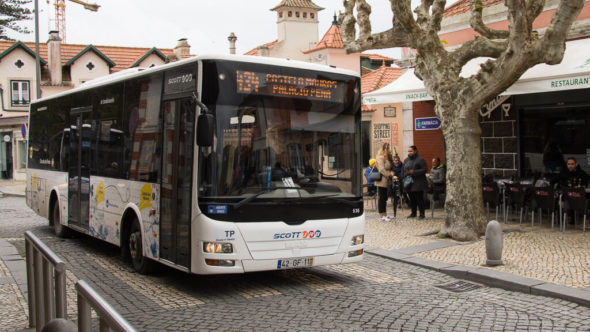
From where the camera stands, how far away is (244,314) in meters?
6.80

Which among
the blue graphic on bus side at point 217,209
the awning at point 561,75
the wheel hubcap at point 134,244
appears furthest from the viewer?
the awning at point 561,75

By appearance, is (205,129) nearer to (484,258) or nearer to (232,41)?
(484,258)

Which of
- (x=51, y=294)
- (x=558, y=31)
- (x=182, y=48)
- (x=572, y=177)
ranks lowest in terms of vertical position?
(x=51, y=294)

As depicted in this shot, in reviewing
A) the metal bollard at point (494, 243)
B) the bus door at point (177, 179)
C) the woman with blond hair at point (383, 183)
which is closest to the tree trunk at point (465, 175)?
the metal bollard at point (494, 243)

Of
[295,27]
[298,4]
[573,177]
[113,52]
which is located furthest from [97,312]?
[113,52]

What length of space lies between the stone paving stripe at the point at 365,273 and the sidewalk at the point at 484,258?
2.84ft

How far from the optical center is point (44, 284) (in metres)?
5.19

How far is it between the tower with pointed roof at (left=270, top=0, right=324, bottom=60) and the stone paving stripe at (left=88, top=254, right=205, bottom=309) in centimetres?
4145

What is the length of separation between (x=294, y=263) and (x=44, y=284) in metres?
3.22

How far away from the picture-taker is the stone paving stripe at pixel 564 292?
7.32 metres

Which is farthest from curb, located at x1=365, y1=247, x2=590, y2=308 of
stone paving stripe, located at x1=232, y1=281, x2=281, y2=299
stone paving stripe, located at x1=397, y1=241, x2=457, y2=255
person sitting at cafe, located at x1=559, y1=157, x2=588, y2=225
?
person sitting at cafe, located at x1=559, y1=157, x2=588, y2=225

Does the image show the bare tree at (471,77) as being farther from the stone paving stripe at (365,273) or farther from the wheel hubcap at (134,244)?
the wheel hubcap at (134,244)

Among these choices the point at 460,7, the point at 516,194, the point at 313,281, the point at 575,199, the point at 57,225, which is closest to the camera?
the point at 313,281

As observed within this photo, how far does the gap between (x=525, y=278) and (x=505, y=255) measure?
181cm
